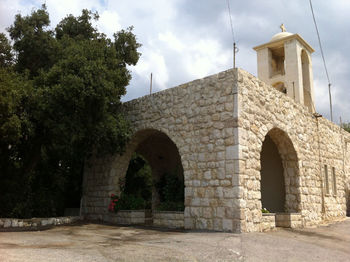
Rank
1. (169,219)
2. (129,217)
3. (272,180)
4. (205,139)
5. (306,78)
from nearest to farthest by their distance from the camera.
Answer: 1. (205,139)
2. (169,219)
3. (129,217)
4. (272,180)
5. (306,78)

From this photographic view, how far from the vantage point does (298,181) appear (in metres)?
9.10

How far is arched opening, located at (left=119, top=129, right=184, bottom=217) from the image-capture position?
33.1ft

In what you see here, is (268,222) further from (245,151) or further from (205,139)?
(205,139)

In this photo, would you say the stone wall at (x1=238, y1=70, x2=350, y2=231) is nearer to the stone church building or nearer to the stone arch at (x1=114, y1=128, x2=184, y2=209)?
the stone church building

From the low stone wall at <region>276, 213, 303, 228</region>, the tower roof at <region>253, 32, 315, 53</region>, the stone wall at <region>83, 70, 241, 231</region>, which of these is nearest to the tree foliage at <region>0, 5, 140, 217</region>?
the stone wall at <region>83, 70, 241, 231</region>

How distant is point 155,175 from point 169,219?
18.0ft

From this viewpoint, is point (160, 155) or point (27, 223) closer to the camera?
point (27, 223)

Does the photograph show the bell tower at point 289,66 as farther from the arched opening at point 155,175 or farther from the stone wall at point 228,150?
the arched opening at point 155,175

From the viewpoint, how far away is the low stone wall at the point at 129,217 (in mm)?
9327

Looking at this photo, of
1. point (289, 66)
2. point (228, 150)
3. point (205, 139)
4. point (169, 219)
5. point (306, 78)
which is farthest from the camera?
point (306, 78)

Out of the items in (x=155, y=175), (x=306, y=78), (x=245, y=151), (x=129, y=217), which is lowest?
(x=129, y=217)

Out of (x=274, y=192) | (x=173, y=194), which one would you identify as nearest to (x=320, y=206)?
(x=274, y=192)

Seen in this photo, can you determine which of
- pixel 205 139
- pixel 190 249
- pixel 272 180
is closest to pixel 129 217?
pixel 205 139

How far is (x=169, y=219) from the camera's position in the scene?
27.9 feet
